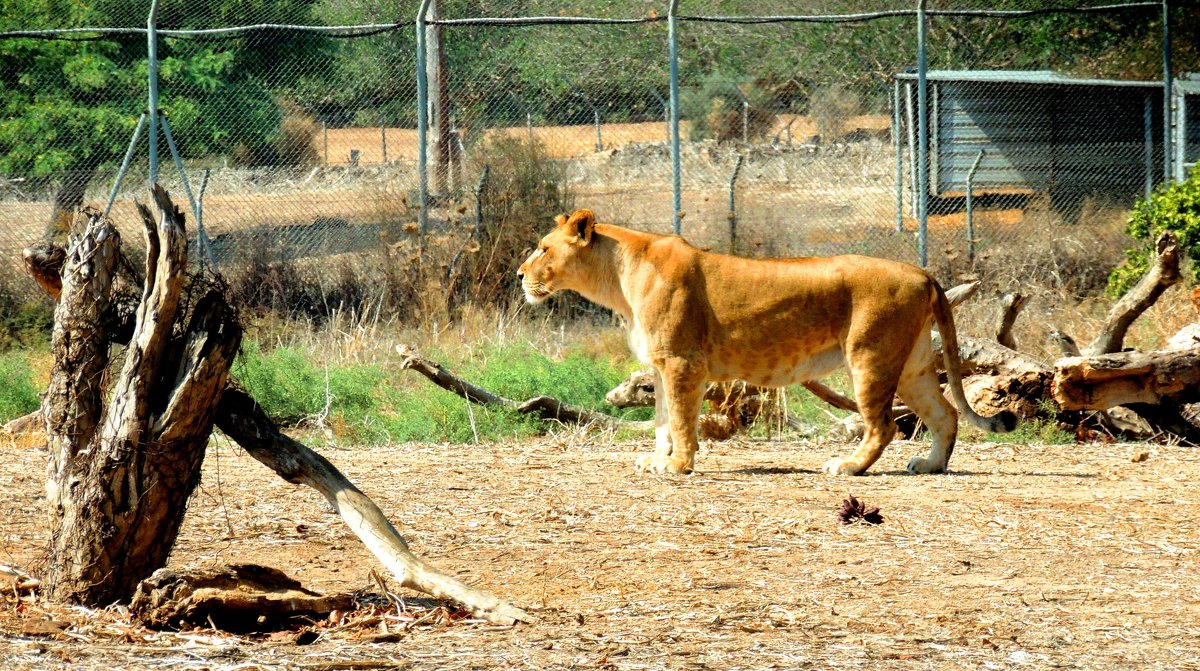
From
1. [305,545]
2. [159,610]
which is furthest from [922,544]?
[159,610]

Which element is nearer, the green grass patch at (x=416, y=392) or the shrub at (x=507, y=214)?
the green grass patch at (x=416, y=392)

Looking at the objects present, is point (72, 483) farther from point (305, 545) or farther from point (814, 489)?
point (814, 489)

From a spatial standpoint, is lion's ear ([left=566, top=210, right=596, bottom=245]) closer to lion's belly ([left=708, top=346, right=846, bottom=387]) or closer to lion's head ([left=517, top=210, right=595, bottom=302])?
lion's head ([left=517, top=210, right=595, bottom=302])

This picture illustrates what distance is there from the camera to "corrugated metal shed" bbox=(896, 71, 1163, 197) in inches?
627

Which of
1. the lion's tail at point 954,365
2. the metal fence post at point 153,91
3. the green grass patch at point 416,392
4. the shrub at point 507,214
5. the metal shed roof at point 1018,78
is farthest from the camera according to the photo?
the metal shed roof at point 1018,78

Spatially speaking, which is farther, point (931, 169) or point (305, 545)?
point (931, 169)

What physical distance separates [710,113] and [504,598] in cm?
Answer: 1447

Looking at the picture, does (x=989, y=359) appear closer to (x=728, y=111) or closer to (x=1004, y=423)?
(x=1004, y=423)

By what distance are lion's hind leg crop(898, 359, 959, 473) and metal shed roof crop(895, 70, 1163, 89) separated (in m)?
7.99

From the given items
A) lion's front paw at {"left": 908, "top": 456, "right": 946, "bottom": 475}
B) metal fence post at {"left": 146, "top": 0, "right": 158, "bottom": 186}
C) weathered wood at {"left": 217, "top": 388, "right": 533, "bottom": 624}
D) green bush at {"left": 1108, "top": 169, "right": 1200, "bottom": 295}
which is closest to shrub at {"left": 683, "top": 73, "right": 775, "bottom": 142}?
green bush at {"left": 1108, "top": 169, "right": 1200, "bottom": 295}

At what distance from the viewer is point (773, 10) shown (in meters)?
19.2

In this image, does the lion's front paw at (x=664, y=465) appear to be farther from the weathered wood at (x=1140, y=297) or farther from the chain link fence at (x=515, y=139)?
the chain link fence at (x=515, y=139)

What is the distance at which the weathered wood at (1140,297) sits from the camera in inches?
371

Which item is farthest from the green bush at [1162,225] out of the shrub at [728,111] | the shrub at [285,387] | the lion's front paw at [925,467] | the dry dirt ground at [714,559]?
the shrub at [285,387]
